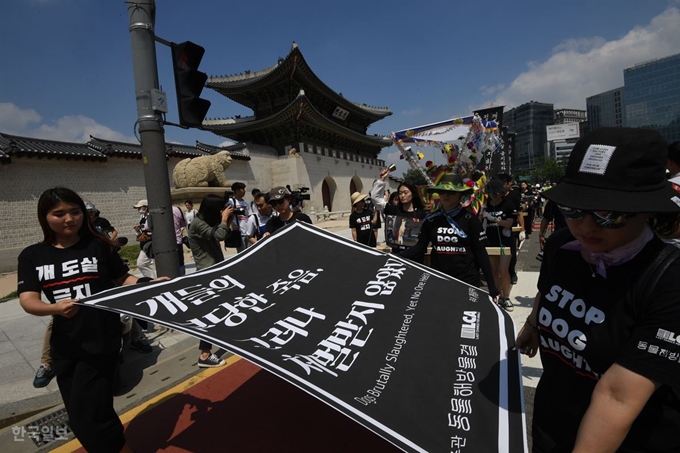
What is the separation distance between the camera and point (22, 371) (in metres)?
3.80

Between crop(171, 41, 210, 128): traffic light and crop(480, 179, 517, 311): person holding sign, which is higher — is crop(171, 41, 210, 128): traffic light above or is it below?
above

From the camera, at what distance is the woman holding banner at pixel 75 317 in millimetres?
1901

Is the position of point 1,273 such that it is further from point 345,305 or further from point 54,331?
point 345,305

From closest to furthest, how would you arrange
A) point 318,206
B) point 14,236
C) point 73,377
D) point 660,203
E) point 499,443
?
point 660,203, point 499,443, point 73,377, point 14,236, point 318,206

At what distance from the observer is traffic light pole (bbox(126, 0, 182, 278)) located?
3.62 m

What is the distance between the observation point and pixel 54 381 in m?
3.62

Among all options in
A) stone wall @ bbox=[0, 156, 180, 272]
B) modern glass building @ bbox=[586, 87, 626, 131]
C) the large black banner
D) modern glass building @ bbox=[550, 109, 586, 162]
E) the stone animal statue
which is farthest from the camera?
modern glass building @ bbox=[586, 87, 626, 131]

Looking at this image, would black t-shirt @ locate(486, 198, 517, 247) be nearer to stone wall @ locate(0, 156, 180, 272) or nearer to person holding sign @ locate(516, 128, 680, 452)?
person holding sign @ locate(516, 128, 680, 452)

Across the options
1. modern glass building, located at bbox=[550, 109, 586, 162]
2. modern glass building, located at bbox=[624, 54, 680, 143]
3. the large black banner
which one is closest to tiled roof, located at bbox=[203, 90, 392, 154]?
the large black banner

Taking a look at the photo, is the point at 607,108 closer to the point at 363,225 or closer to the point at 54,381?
the point at 363,225

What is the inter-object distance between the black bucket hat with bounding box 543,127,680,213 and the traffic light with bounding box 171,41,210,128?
3.99 metres

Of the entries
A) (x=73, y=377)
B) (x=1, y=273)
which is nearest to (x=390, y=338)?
(x=73, y=377)

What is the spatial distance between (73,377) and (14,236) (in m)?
16.8

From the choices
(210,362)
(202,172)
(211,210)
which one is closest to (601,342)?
(210,362)
